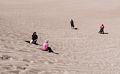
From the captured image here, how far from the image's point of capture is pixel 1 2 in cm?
5697

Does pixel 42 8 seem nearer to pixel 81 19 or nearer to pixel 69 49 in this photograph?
pixel 81 19

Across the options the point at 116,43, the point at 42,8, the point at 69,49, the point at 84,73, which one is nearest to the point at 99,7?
the point at 42,8

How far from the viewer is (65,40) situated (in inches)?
931

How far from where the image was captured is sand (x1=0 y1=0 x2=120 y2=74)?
11570 millimetres

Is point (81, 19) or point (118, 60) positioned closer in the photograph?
point (118, 60)

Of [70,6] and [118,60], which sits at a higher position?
[70,6]

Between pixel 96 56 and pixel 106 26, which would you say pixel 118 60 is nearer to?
pixel 96 56

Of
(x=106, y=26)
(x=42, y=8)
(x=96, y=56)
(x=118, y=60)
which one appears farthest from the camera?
(x=42, y=8)

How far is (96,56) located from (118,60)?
1.50m

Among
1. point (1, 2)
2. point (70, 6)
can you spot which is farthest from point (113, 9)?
point (1, 2)

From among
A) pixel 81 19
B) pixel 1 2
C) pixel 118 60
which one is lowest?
pixel 118 60

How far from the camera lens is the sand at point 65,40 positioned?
1157cm

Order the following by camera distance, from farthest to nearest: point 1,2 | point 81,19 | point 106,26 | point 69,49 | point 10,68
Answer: point 1,2, point 81,19, point 106,26, point 69,49, point 10,68

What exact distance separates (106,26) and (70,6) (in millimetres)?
18668
